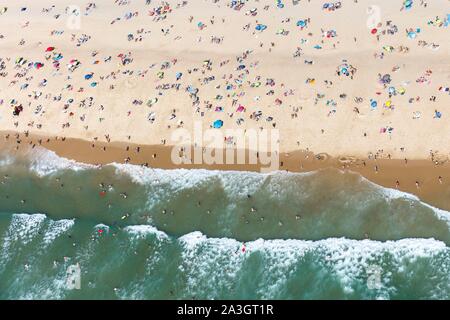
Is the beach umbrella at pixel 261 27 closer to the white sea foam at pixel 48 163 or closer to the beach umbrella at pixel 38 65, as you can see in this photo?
the white sea foam at pixel 48 163

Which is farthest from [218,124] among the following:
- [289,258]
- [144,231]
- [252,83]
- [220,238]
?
[289,258]

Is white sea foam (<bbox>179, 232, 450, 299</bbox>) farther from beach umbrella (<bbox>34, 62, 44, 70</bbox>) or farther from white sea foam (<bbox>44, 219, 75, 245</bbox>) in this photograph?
beach umbrella (<bbox>34, 62, 44, 70</bbox>)

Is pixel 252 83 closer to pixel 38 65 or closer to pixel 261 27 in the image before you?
pixel 261 27

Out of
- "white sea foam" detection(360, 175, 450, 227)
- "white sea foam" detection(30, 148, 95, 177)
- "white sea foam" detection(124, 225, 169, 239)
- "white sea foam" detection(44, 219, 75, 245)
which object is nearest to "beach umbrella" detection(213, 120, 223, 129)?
"white sea foam" detection(124, 225, 169, 239)

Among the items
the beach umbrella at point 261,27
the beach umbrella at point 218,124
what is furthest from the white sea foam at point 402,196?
the beach umbrella at point 261,27
